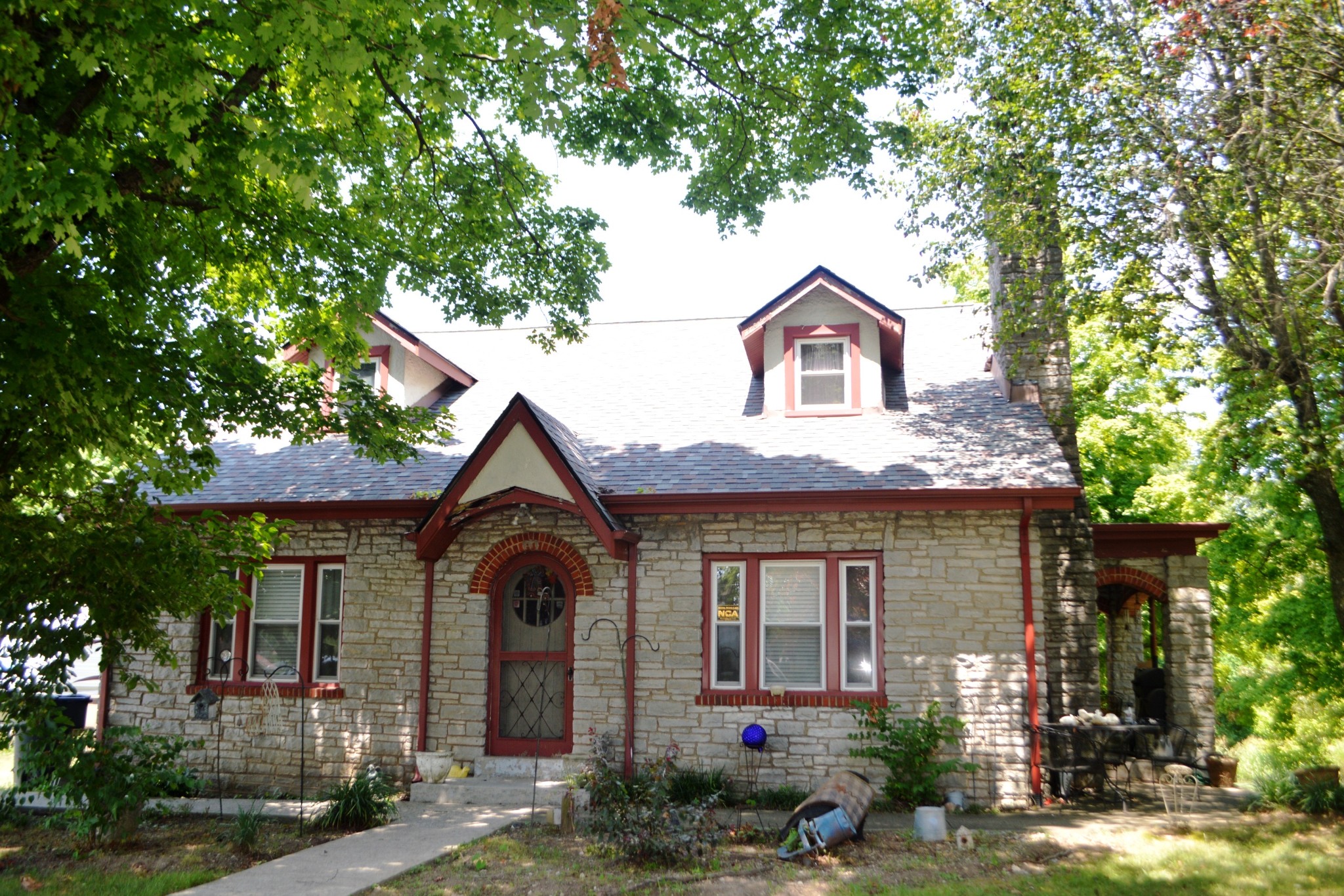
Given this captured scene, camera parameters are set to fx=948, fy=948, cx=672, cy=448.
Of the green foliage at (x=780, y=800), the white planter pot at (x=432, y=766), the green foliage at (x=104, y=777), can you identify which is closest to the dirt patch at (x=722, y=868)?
the green foliage at (x=780, y=800)

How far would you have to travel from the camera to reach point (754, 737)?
→ 35.4 feet

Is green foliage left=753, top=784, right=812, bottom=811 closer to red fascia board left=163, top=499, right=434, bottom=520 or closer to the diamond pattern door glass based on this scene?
the diamond pattern door glass

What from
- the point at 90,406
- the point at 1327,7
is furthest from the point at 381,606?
the point at 1327,7

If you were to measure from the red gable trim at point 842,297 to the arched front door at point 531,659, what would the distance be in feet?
14.8

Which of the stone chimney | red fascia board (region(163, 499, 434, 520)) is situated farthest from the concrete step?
the stone chimney

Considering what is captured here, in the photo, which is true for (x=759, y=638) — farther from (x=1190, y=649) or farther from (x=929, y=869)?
(x=1190, y=649)

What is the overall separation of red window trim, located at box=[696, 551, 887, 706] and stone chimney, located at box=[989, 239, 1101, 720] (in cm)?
249

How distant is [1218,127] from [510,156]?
28.8ft

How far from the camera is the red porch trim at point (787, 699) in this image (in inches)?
436

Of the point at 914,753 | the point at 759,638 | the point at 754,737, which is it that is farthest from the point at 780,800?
the point at 759,638

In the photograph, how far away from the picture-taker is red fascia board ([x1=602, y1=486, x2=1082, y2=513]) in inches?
427

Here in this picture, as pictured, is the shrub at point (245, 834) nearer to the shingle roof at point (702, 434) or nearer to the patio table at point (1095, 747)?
the shingle roof at point (702, 434)

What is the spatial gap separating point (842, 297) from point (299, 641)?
8798 millimetres

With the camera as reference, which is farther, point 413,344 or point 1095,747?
point 413,344
